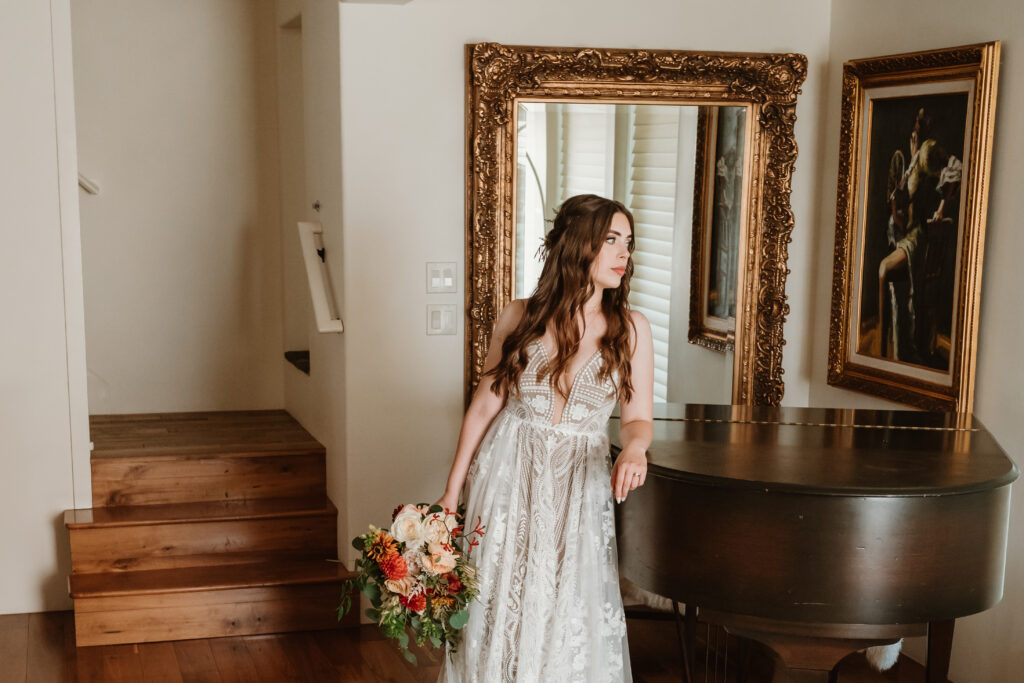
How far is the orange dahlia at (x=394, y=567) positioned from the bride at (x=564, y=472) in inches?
12.0

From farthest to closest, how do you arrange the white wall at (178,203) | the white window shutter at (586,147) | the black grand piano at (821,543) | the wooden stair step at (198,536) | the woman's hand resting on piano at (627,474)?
1. the white wall at (178,203)
2. the wooden stair step at (198,536)
3. the white window shutter at (586,147)
4. the woman's hand resting on piano at (627,474)
5. the black grand piano at (821,543)

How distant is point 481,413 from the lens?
2838mm

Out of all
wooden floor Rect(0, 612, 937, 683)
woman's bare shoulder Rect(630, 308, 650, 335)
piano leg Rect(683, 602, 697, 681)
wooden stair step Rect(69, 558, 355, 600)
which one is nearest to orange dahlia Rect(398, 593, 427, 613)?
piano leg Rect(683, 602, 697, 681)

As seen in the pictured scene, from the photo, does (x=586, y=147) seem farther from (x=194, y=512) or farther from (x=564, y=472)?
(x=194, y=512)

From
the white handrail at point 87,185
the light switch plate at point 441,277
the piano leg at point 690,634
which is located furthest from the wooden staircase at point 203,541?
the piano leg at point 690,634

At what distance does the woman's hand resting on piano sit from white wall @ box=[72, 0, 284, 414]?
3341 mm

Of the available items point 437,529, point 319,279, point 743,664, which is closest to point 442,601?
Result: point 437,529

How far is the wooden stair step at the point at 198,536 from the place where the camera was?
4.00 metres

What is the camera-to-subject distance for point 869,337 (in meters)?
3.82

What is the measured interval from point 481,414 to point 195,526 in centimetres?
181

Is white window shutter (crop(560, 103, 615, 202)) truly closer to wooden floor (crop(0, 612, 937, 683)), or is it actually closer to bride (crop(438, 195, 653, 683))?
bride (crop(438, 195, 653, 683))

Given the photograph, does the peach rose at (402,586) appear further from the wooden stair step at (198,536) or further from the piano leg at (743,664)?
the wooden stair step at (198,536)

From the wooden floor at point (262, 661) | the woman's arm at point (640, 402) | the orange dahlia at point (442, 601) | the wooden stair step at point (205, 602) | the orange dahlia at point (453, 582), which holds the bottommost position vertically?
the wooden floor at point (262, 661)

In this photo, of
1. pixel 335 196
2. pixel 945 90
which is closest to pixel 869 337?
pixel 945 90
